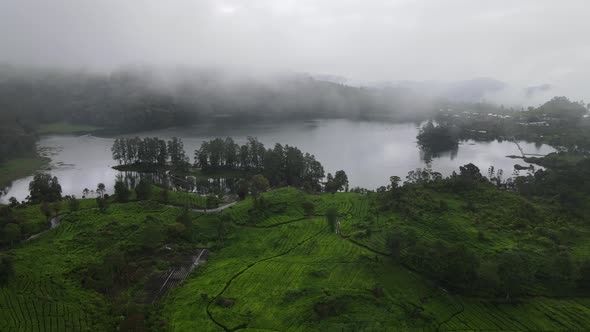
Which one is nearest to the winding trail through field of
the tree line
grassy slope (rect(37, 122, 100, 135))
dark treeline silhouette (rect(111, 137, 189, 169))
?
the tree line

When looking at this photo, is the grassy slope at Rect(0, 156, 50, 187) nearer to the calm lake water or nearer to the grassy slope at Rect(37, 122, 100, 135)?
the calm lake water

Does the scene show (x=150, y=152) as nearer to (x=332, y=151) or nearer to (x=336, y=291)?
(x=332, y=151)

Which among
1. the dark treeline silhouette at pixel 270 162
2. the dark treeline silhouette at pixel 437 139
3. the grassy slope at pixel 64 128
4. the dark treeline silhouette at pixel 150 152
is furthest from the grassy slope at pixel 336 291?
the grassy slope at pixel 64 128

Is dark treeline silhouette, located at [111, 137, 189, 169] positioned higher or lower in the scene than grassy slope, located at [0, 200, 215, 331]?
higher

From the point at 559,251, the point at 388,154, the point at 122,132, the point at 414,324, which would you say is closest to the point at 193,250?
the point at 414,324

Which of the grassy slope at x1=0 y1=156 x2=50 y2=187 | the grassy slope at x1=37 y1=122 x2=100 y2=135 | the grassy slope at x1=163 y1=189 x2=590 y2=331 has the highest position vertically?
the grassy slope at x1=37 y1=122 x2=100 y2=135

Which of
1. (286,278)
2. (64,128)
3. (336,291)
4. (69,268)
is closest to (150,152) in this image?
(69,268)

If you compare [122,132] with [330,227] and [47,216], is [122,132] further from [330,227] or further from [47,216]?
[330,227]

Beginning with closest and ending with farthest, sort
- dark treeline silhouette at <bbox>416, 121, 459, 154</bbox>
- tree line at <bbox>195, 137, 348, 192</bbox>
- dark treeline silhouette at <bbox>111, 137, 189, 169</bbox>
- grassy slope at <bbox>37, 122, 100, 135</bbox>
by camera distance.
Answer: tree line at <bbox>195, 137, 348, 192</bbox>, dark treeline silhouette at <bbox>111, 137, 189, 169</bbox>, dark treeline silhouette at <bbox>416, 121, 459, 154</bbox>, grassy slope at <bbox>37, 122, 100, 135</bbox>
